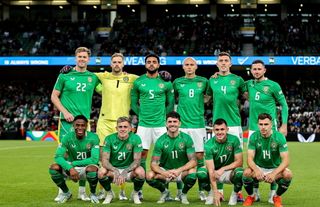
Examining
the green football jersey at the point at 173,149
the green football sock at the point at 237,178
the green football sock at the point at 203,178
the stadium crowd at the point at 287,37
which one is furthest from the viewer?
the stadium crowd at the point at 287,37

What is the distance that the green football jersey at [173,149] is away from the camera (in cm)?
839

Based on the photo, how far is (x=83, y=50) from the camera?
8914mm

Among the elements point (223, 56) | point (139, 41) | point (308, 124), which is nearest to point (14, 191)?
point (223, 56)

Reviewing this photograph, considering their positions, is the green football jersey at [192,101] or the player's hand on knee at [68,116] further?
the green football jersey at [192,101]

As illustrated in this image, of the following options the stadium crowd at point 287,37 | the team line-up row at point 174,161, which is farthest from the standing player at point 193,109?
the stadium crowd at point 287,37

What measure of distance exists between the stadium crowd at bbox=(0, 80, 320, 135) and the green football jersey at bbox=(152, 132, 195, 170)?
21770 mm

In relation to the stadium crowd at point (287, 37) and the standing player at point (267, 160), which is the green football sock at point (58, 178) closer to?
the standing player at point (267, 160)

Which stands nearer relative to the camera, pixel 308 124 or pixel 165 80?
pixel 165 80

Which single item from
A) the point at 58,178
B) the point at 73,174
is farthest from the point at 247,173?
the point at 58,178

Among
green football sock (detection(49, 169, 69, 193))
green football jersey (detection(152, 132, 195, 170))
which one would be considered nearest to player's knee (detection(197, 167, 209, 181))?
green football jersey (detection(152, 132, 195, 170))

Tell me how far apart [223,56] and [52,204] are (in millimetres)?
3377

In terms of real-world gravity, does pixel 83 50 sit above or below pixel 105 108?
above

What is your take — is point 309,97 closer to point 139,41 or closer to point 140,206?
point 139,41

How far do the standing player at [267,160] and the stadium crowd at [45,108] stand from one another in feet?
71.7
